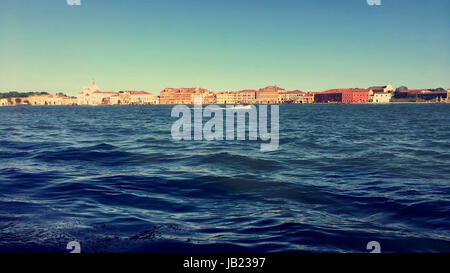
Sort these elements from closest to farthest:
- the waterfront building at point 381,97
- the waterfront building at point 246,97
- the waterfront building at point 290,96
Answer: the waterfront building at point 381,97 → the waterfront building at point 246,97 → the waterfront building at point 290,96

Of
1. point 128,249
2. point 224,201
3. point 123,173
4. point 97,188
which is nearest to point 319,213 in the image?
point 224,201

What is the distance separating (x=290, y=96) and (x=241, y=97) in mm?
24519

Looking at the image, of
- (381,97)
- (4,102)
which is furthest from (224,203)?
(4,102)

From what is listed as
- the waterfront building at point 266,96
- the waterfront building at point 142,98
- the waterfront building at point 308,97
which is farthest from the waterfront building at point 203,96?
the waterfront building at point 308,97

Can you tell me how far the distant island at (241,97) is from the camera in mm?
139625

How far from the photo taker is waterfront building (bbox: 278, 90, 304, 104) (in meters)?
155

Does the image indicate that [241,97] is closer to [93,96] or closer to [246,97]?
[246,97]

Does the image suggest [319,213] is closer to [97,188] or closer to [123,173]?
[97,188]

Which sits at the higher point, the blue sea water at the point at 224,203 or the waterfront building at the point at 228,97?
the waterfront building at the point at 228,97

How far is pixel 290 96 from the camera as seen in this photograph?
156125 mm

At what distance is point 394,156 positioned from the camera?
10508mm

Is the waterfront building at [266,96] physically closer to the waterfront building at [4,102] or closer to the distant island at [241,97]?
the distant island at [241,97]

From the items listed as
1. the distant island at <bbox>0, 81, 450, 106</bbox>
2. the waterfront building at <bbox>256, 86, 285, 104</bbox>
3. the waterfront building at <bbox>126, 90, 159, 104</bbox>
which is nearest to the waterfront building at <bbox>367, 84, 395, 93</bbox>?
the distant island at <bbox>0, 81, 450, 106</bbox>

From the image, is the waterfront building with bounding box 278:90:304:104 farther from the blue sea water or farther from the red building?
the blue sea water
